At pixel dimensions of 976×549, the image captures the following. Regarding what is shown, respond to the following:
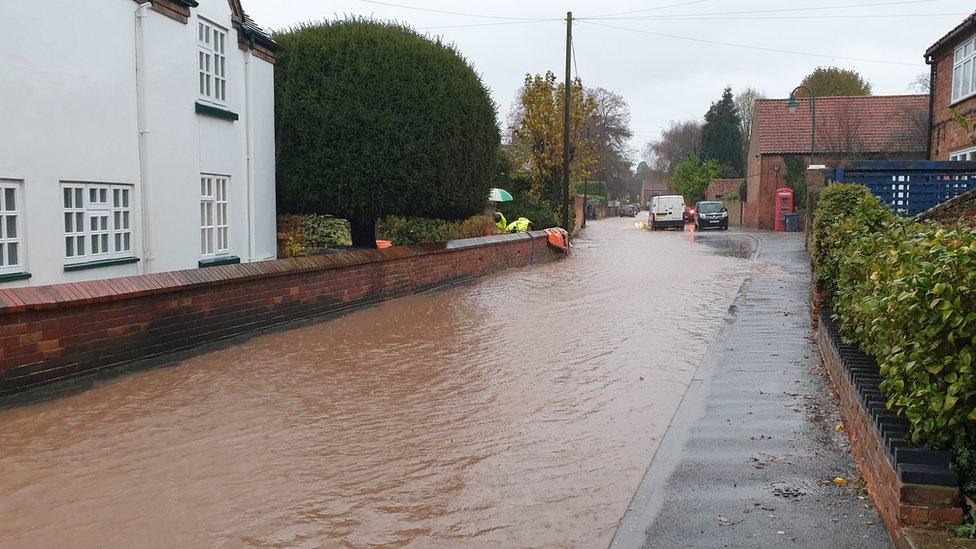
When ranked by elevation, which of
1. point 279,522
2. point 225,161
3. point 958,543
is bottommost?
point 279,522

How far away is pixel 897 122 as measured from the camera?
144 ft

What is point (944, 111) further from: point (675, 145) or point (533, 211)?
point (675, 145)

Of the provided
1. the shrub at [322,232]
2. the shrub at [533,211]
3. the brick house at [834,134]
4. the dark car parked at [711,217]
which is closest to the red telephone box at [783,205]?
the brick house at [834,134]

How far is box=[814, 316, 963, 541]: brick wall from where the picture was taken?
12.4ft

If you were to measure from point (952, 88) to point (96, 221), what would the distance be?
70.8 ft

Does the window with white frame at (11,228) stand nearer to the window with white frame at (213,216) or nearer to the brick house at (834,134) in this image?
the window with white frame at (213,216)

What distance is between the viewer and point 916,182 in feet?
55.9

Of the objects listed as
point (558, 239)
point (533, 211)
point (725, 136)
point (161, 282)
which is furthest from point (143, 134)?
point (725, 136)

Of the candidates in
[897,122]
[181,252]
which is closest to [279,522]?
[181,252]

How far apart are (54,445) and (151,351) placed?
277 cm

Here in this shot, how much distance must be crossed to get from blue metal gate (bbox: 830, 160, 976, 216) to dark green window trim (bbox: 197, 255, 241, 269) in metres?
12.0

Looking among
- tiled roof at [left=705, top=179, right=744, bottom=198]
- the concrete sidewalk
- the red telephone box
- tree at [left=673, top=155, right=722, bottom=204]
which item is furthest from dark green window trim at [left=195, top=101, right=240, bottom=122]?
tree at [left=673, top=155, right=722, bottom=204]

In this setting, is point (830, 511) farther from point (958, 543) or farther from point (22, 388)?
point (22, 388)

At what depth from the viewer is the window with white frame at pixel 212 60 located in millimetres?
13445
